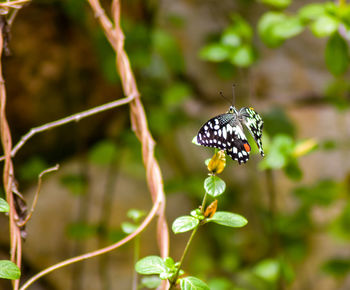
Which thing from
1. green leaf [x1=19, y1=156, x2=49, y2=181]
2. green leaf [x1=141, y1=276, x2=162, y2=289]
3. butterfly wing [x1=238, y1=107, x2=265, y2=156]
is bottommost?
green leaf [x1=141, y1=276, x2=162, y2=289]

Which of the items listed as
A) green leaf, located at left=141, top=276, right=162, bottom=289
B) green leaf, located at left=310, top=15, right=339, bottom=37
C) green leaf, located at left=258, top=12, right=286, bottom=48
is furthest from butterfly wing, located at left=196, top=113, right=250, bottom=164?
green leaf, located at left=258, top=12, right=286, bottom=48

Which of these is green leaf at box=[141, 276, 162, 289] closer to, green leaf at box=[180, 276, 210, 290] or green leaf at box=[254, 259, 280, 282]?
green leaf at box=[180, 276, 210, 290]

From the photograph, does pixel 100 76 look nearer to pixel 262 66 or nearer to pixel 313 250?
pixel 262 66

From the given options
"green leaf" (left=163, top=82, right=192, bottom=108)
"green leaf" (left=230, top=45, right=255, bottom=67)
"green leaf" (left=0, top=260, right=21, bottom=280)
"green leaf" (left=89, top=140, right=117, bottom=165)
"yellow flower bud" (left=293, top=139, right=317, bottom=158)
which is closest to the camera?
"green leaf" (left=0, top=260, right=21, bottom=280)

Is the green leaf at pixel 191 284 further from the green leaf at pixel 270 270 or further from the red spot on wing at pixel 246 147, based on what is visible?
the green leaf at pixel 270 270

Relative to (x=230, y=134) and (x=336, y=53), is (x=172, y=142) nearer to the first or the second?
(x=336, y=53)
